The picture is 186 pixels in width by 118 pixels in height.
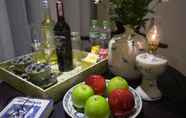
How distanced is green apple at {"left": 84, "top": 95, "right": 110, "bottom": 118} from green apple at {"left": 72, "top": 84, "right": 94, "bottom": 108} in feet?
0.15

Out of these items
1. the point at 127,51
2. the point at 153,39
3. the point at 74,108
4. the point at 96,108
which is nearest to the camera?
the point at 96,108

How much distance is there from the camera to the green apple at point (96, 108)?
681 millimetres

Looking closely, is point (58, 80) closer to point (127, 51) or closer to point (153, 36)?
point (127, 51)

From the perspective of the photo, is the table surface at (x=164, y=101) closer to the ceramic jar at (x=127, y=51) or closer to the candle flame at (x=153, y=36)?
the ceramic jar at (x=127, y=51)

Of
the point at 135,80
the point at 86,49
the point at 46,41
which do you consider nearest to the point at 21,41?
the point at 46,41

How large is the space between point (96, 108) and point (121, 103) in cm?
9

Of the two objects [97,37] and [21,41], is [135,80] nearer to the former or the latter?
[97,37]

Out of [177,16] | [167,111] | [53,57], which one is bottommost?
[167,111]

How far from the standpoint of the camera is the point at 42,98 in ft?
2.70

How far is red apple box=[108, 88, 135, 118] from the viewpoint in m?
0.72

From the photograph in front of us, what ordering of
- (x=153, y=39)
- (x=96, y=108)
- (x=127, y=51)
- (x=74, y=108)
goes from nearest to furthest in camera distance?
(x=96, y=108)
(x=74, y=108)
(x=127, y=51)
(x=153, y=39)

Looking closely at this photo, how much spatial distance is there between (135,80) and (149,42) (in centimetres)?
19

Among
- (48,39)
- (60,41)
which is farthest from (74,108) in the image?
(48,39)

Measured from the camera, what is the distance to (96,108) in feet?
2.23
